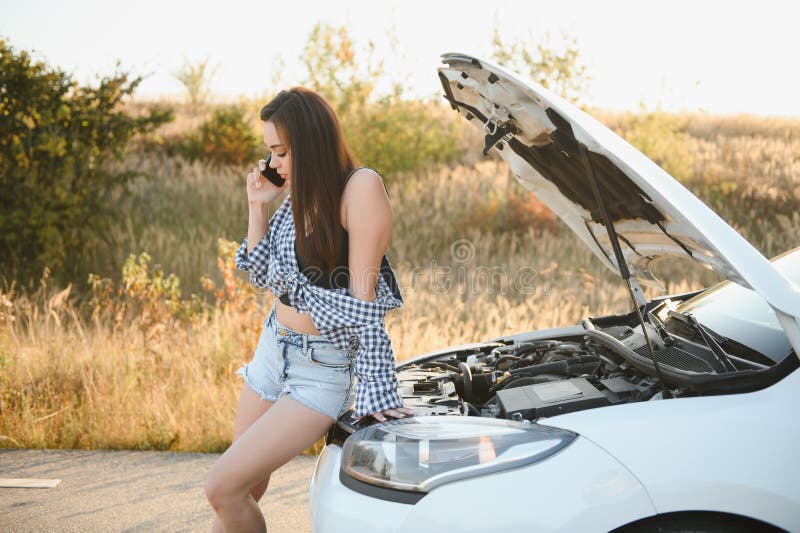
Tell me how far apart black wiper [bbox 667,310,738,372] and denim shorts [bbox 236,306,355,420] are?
1.25 meters

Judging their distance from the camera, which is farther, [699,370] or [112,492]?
[112,492]

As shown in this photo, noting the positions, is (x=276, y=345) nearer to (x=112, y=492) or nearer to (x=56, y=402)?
(x=112, y=492)

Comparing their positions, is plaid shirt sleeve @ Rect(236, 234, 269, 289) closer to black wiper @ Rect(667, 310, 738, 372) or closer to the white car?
the white car

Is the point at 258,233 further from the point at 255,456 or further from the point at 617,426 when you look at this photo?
the point at 617,426

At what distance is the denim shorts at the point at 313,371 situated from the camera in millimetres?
2682

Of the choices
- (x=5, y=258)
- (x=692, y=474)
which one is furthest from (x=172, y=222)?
(x=692, y=474)

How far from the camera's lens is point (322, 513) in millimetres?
2342

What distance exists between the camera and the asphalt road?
3.86 meters

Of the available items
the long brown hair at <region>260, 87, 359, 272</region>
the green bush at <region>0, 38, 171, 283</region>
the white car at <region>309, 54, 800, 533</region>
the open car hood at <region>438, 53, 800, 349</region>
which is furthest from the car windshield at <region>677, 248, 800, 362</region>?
the green bush at <region>0, 38, 171, 283</region>

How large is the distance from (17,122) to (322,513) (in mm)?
10827

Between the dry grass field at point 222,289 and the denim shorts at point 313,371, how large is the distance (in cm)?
248

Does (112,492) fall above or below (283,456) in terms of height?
below

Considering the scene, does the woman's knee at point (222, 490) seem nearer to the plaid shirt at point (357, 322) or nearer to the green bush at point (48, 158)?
the plaid shirt at point (357, 322)

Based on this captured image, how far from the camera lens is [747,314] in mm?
2816
